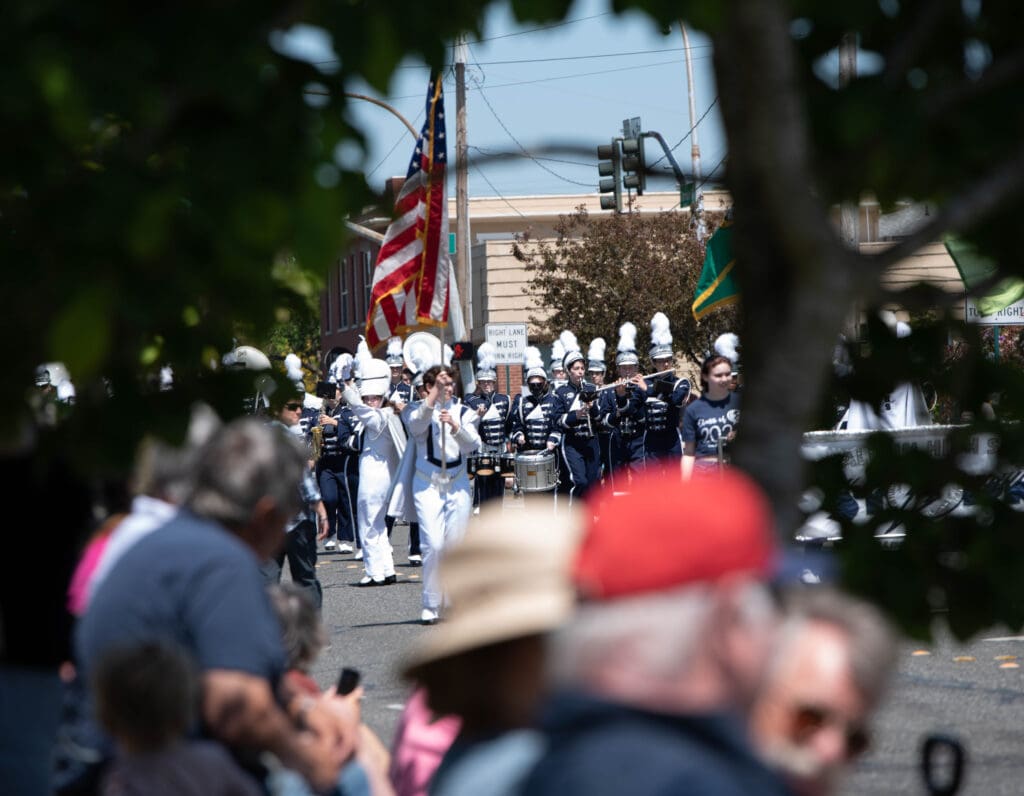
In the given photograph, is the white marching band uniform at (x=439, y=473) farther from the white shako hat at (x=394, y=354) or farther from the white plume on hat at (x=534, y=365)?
the white plume on hat at (x=534, y=365)

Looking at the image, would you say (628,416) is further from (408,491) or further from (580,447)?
(408,491)

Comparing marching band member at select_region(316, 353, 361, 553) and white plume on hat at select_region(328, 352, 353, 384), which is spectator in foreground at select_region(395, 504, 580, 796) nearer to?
marching band member at select_region(316, 353, 361, 553)

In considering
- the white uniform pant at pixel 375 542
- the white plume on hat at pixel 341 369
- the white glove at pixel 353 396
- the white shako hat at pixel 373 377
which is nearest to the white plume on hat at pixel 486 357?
the white plume on hat at pixel 341 369

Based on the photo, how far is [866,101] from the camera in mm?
3328

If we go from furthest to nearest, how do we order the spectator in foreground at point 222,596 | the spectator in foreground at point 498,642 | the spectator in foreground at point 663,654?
the spectator in foreground at point 222,596, the spectator in foreground at point 498,642, the spectator in foreground at point 663,654

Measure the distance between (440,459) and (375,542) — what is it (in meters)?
2.07

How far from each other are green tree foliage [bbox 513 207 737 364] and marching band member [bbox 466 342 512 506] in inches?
637

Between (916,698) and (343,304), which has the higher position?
(343,304)

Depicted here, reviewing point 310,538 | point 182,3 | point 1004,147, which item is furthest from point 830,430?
point 310,538

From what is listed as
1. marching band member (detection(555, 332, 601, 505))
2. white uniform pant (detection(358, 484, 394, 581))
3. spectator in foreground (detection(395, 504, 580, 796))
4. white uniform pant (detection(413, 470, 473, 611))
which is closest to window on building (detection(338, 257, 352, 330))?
marching band member (detection(555, 332, 601, 505))

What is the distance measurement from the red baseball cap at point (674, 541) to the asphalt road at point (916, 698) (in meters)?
3.76

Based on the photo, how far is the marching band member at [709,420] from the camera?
44.6 feet

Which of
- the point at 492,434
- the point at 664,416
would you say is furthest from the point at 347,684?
the point at 492,434

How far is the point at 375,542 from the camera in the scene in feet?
52.9
